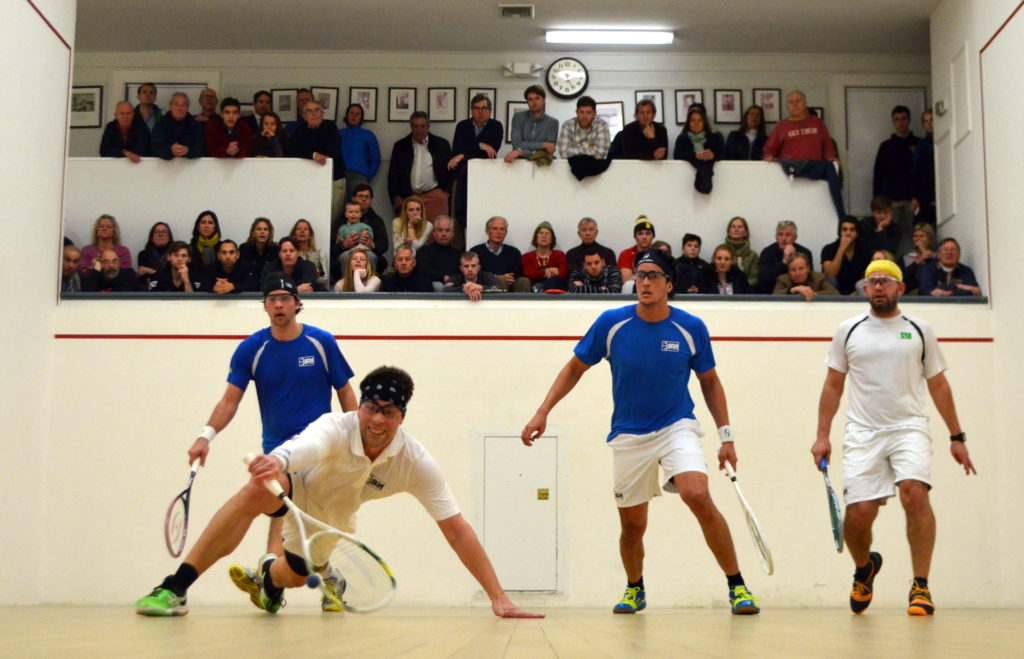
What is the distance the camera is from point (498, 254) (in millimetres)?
8281

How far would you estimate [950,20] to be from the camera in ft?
28.2

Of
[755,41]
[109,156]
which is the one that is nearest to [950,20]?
[755,41]

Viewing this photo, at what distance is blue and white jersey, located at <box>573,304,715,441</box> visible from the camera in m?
4.95

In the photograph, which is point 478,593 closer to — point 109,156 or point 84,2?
point 109,156

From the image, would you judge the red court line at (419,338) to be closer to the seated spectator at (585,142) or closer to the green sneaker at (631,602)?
the seated spectator at (585,142)

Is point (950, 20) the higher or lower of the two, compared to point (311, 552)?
higher

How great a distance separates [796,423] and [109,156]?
197 inches

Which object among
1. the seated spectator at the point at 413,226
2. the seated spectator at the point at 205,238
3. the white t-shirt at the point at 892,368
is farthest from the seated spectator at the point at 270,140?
the white t-shirt at the point at 892,368

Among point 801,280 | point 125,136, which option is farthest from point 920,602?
point 125,136

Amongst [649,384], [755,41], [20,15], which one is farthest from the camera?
[755,41]

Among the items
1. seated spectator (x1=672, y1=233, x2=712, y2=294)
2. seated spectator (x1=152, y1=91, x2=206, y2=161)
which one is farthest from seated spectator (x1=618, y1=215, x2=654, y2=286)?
seated spectator (x1=152, y1=91, x2=206, y2=161)

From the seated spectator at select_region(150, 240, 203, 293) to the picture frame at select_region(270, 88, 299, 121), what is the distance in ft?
8.12

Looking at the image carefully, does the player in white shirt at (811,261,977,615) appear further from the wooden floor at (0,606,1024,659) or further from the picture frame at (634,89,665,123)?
the picture frame at (634,89,665,123)

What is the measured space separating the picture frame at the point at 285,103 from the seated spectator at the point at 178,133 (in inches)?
56.6
